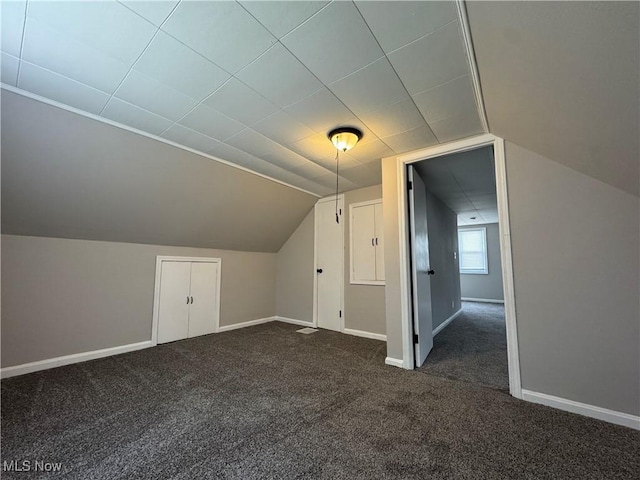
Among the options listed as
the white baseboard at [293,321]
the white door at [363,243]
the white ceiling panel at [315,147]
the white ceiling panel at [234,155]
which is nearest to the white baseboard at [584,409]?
the white door at [363,243]

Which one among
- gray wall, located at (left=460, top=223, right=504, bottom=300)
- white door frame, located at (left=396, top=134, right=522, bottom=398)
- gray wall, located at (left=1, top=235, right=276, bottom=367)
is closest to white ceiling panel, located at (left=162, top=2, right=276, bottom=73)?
white door frame, located at (left=396, top=134, right=522, bottom=398)

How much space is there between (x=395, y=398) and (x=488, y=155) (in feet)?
8.90

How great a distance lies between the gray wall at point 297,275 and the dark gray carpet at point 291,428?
78.6 inches

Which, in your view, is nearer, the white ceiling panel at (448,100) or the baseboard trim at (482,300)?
the white ceiling panel at (448,100)

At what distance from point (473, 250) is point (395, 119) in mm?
7120

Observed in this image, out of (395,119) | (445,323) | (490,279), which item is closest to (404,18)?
(395,119)

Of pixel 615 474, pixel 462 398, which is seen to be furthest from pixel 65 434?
pixel 615 474

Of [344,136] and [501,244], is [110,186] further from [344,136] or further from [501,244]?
[501,244]

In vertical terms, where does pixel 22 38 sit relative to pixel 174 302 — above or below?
above

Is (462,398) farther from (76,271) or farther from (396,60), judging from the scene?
(76,271)

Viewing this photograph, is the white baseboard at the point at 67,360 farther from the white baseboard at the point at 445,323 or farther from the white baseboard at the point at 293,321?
the white baseboard at the point at 445,323

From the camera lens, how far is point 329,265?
432cm

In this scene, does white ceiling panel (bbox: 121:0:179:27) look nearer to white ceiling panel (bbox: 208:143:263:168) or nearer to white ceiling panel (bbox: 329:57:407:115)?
white ceiling panel (bbox: 329:57:407:115)

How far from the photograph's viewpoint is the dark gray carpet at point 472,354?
7.94ft
